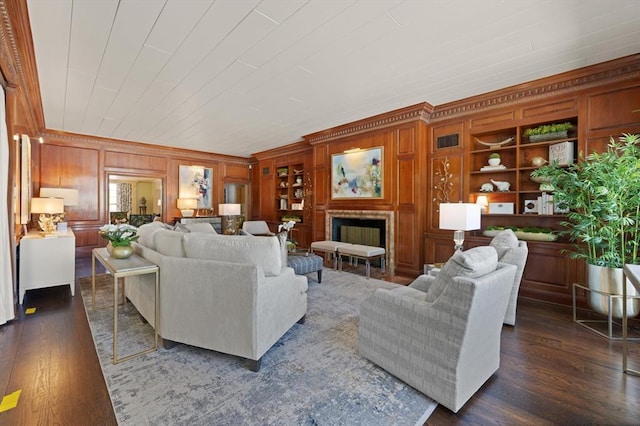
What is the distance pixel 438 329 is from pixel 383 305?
0.42m

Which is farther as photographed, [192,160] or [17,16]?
[192,160]

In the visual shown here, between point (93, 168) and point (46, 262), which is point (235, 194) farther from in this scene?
point (46, 262)

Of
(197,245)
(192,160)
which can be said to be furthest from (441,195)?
(192,160)

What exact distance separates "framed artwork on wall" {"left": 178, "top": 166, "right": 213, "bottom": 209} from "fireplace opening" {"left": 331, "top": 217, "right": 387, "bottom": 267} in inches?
170

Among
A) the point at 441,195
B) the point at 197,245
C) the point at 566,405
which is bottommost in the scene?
the point at 566,405

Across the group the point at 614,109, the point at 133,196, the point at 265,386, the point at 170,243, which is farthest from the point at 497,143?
the point at 133,196

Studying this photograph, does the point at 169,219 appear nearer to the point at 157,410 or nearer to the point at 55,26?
the point at 55,26

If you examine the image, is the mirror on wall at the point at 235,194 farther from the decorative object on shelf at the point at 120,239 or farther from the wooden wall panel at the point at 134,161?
the decorative object on shelf at the point at 120,239

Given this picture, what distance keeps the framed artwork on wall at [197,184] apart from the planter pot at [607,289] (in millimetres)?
8277

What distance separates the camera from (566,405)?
176 centimetres

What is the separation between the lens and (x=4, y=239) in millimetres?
2820

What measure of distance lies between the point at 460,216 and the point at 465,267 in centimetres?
169

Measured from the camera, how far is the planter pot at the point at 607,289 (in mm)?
2758

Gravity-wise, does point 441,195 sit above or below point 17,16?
below
